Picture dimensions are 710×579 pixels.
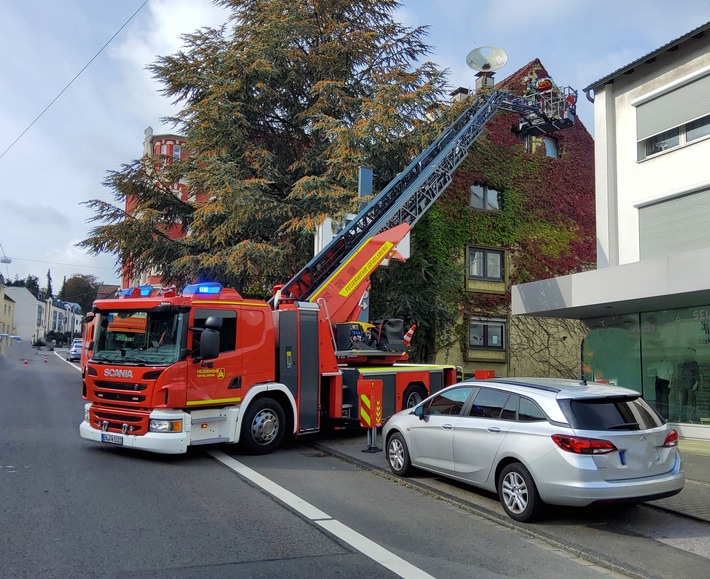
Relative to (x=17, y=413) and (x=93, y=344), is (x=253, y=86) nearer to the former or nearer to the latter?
(x=17, y=413)

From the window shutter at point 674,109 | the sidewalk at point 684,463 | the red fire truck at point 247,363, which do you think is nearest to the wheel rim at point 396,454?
the sidewalk at point 684,463

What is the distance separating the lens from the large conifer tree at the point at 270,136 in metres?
20.1

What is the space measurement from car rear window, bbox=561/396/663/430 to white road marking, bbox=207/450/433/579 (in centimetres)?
232

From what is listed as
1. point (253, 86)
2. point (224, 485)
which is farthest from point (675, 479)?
point (253, 86)

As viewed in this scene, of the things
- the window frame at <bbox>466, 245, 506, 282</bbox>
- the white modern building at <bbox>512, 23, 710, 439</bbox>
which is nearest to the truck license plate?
the white modern building at <bbox>512, 23, 710, 439</bbox>

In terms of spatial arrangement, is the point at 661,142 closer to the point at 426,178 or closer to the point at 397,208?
the point at 426,178

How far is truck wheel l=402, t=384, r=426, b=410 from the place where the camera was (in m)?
12.9

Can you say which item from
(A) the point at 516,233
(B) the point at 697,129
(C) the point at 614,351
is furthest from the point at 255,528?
(A) the point at 516,233

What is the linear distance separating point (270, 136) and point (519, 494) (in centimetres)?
1959

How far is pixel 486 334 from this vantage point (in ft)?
83.8

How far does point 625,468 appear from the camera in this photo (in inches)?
254

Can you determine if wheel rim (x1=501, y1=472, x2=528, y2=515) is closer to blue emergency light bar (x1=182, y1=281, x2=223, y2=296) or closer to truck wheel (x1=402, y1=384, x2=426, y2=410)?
blue emergency light bar (x1=182, y1=281, x2=223, y2=296)

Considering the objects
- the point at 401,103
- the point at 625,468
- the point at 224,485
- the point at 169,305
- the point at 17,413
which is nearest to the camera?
the point at 625,468

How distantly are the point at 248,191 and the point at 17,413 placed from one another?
30.2 feet
